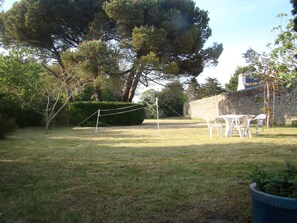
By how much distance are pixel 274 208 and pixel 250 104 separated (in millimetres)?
15183

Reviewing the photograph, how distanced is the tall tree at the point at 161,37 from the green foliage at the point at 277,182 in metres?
14.2

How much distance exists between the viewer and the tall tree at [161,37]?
1642cm

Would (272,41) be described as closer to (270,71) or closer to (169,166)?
(270,71)

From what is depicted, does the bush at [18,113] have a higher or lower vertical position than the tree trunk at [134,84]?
lower

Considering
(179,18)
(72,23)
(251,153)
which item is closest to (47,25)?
(72,23)

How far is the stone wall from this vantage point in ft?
42.4

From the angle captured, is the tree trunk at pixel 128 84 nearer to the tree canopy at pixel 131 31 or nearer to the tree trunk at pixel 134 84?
the tree canopy at pixel 131 31

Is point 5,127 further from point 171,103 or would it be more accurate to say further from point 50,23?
point 171,103

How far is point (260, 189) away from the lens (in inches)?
81.0

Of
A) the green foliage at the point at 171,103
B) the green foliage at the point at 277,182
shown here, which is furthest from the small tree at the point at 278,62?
the green foliage at the point at 171,103

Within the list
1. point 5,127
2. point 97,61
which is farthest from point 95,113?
point 5,127

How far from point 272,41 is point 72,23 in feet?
41.0

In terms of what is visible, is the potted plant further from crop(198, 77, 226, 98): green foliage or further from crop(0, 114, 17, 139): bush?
crop(198, 77, 226, 98): green foliage

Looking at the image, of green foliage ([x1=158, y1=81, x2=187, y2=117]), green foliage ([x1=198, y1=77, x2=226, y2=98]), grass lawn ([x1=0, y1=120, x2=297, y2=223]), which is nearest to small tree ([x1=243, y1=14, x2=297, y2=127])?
grass lawn ([x1=0, y1=120, x2=297, y2=223])
